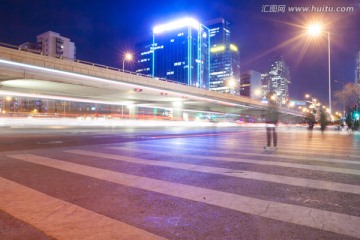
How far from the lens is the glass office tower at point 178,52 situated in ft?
540

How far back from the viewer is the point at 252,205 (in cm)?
413

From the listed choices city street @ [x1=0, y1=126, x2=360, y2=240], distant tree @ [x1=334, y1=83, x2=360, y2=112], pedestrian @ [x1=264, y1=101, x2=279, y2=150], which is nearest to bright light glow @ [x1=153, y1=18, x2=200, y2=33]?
distant tree @ [x1=334, y1=83, x2=360, y2=112]

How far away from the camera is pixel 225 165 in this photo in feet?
24.6

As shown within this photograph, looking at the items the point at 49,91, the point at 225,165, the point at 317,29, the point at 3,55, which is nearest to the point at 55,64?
the point at 3,55

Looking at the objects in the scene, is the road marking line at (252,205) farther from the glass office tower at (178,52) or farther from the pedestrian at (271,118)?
the glass office tower at (178,52)

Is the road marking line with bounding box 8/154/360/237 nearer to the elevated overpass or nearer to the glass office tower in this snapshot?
the elevated overpass

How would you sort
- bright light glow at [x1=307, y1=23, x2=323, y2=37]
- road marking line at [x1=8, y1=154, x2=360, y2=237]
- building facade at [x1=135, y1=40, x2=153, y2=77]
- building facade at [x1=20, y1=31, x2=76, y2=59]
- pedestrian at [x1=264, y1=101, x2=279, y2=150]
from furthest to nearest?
building facade at [x1=135, y1=40, x2=153, y2=77], building facade at [x1=20, y1=31, x2=76, y2=59], bright light glow at [x1=307, y1=23, x2=323, y2=37], pedestrian at [x1=264, y1=101, x2=279, y2=150], road marking line at [x1=8, y1=154, x2=360, y2=237]

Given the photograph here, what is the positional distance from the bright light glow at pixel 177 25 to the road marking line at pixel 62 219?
167473mm

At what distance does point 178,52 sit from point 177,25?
626 inches

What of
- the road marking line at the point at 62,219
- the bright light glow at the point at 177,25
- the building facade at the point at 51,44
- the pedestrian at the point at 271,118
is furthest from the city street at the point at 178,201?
the bright light glow at the point at 177,25

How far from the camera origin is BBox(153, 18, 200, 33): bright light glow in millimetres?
162550

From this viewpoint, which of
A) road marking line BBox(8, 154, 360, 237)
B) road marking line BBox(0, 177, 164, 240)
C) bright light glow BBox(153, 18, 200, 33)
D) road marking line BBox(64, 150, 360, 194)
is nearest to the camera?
road marking line BBox(0, 177, 164, 240)

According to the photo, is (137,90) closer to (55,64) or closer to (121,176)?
(55,64)

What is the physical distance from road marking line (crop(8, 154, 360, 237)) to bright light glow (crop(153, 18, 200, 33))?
166172mm
